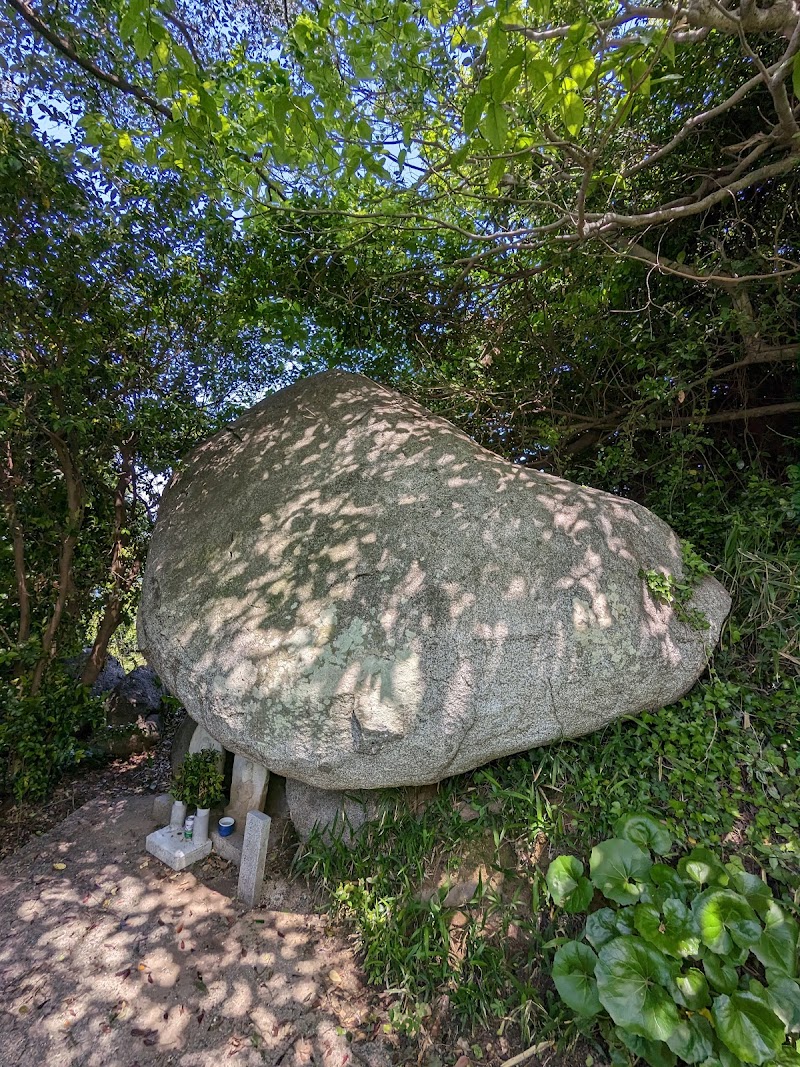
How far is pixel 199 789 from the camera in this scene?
137 inches

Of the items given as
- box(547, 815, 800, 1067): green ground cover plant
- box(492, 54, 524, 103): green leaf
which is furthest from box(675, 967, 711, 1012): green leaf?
box(492, 54, 524, 103): green leaf

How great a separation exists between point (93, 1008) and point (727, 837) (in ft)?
10.7

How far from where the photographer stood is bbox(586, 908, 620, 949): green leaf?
7.26ft

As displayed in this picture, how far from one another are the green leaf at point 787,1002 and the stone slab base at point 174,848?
126 inches

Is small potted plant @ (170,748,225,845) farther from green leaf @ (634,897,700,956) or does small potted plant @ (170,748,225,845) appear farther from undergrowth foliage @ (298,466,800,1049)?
green leaf @ (634,897,700,956)

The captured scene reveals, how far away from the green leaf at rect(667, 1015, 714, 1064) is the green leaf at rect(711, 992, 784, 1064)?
61 mm

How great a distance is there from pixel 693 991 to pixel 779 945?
1.33 ft

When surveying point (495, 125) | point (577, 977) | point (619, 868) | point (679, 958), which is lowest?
point (577, 977)

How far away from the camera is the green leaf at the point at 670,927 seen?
81.3 inches

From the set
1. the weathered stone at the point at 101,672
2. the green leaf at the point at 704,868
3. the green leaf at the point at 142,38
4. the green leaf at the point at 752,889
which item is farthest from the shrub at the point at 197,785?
the green leaf at the point at 142,38

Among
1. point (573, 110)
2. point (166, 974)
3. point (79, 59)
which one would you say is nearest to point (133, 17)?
point (573, 110)

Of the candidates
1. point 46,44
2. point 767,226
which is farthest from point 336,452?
point 46,44

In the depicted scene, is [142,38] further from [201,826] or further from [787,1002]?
[787,1002]

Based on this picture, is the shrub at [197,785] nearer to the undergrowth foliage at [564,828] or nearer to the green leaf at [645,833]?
the undergrowth foliage at [564,828]
